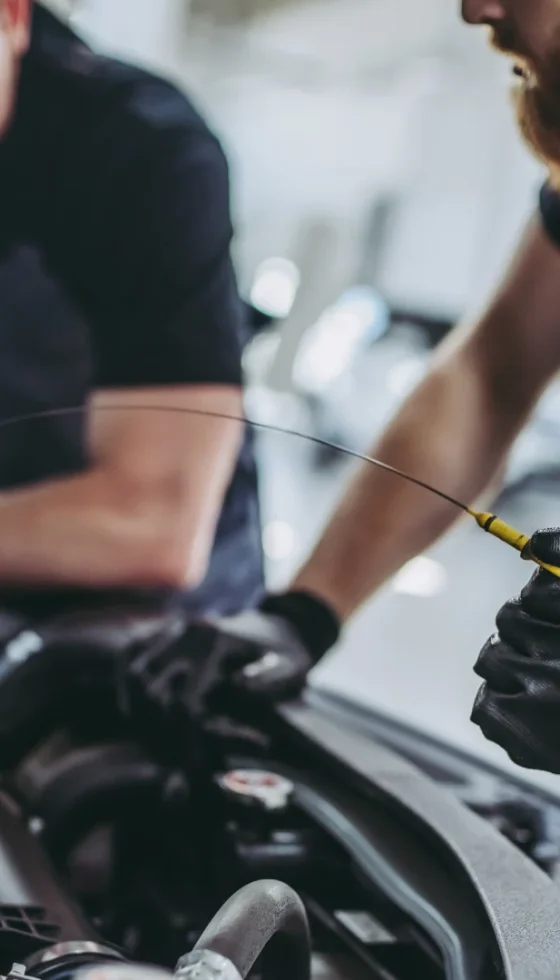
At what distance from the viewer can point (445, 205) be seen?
5.84 feet

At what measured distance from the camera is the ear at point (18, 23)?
3.66 ft

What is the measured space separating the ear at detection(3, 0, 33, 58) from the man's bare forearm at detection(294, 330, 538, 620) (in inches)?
24.7

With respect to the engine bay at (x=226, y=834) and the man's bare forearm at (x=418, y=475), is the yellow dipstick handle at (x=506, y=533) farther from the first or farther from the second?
the man's bare forearm at (x=418, y=475)

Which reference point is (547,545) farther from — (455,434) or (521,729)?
(455,434)

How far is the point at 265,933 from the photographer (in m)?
0.37

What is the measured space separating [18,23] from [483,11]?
716 millimetres

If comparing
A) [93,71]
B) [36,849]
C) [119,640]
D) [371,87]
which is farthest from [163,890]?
[371,87]

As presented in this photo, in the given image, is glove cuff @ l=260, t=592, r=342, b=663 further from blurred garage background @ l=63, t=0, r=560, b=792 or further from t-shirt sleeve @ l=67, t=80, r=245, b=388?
t-shirt sleeve @ l=67, t=80, r=245, b=388

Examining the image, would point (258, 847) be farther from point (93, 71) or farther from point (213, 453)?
point (93, 71)

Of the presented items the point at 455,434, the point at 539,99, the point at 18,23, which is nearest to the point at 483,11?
the point at 539,99

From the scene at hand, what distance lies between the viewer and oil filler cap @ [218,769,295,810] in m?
0.57

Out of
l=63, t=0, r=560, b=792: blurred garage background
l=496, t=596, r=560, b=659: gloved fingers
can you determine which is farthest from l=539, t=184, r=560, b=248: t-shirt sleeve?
l=496, t=596, r=560, b=659: gloved fingers

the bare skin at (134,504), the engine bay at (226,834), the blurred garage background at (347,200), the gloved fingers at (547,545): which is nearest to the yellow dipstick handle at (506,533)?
the gloved fingers at (547,545)

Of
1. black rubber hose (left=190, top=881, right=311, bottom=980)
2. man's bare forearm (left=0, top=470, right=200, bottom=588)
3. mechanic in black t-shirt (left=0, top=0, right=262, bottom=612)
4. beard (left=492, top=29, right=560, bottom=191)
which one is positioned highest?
beard (left=492, top=29, right=560, bottom=191)
